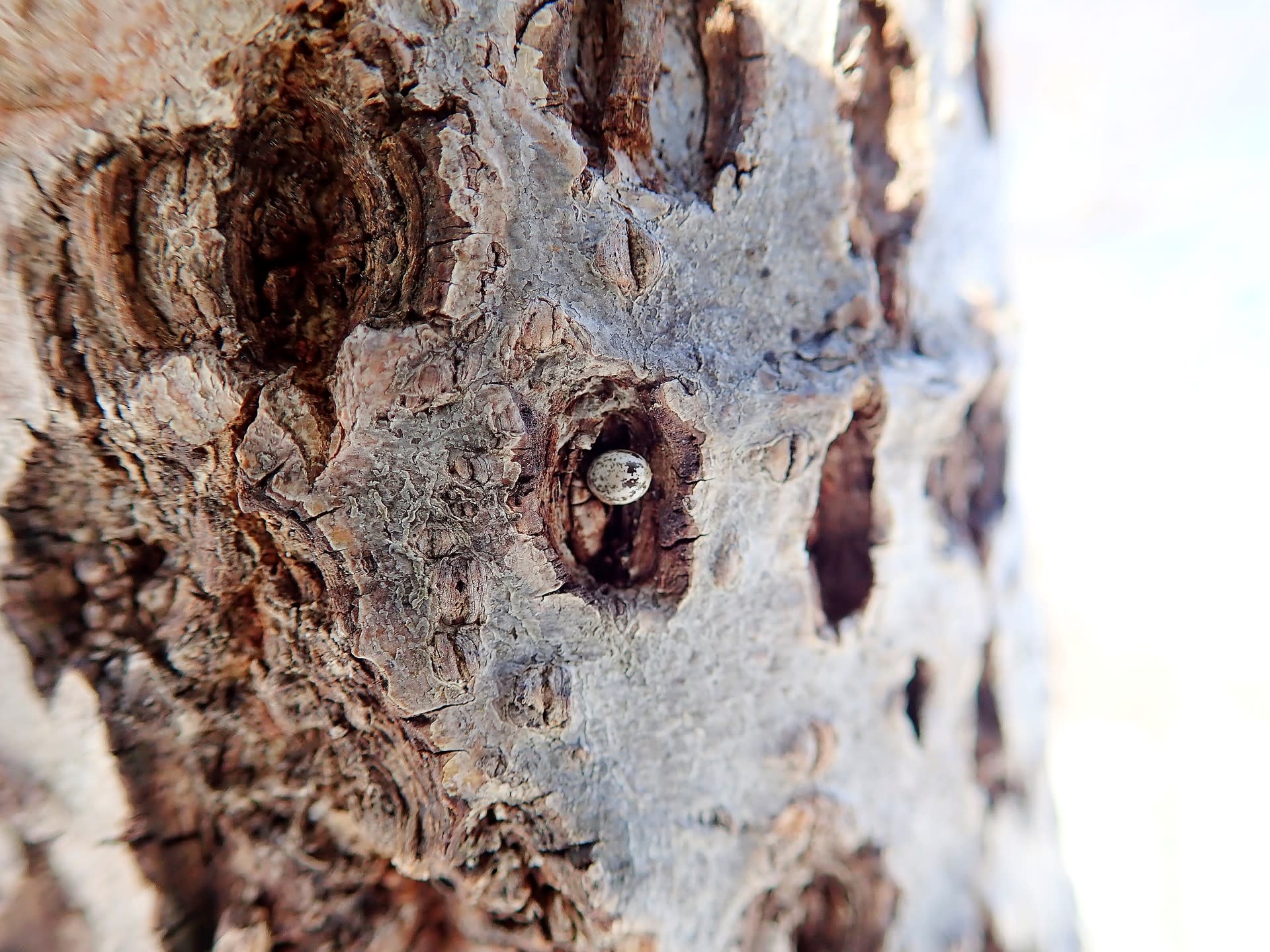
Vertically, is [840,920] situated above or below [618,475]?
below

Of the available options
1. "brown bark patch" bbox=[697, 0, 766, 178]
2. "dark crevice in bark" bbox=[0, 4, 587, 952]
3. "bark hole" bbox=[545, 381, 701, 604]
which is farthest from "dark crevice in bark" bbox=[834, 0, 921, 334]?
"dark crevice in bark" bbox=[0, 4, 587, 952]

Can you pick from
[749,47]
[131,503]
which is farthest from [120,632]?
[749,47]

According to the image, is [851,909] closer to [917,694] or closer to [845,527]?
[917,694]

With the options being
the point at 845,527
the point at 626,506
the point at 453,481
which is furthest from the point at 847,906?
the point at 453,481

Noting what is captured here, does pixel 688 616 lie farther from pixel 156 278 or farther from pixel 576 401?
pixel 156 278

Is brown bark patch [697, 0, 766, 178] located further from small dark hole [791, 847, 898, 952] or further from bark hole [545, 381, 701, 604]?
small dark hole [791, 847, 898, 952]

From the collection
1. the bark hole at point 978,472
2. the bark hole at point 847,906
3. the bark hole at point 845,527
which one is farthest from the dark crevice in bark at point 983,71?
the bark hole at point 847,906

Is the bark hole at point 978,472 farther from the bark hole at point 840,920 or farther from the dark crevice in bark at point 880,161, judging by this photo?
the bark hole at point 840,920

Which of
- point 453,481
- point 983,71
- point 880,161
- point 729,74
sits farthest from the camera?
point 983,71

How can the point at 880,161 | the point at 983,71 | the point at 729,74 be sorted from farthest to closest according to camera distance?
the point at 983,71 < the point at 880,161 < the point at 729,74

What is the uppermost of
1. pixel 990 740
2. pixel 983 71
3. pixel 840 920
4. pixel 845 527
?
pixel 983 71
